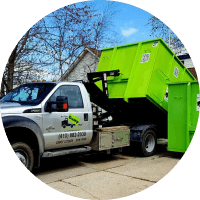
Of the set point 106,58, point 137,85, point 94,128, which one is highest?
point 106,58

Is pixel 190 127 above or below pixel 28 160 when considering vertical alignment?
above

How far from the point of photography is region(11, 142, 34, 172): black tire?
17.0 feet

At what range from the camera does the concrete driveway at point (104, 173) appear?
4.93 meters

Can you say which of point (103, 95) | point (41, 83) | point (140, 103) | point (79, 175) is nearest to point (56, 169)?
point (79, 175)

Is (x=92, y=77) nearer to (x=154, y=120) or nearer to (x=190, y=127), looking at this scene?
(x=154, y=120)

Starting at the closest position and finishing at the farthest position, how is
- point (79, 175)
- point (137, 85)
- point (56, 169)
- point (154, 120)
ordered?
point (79, 175)
point (56, 169)
point (137, 85)
point (154, 120)

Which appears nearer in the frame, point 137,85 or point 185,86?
point 185,86

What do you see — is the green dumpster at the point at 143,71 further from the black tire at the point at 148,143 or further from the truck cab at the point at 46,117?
the truck cab at the point at 46,117

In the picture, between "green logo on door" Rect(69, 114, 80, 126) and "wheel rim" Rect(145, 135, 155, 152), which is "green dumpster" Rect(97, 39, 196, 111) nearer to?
"wheel rim" Rect(145, 135, 155, 152)

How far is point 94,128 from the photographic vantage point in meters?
7.14

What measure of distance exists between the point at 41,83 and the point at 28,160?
204 centimetres

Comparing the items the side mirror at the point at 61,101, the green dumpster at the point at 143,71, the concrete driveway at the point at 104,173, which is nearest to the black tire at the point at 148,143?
the concrete driveway at the point at 104,173

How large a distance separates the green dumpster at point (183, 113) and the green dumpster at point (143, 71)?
0.62m

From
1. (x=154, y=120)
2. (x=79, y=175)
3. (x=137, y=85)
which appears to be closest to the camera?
(x=79, y=175)
